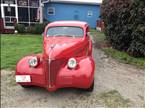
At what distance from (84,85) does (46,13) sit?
23733 millimetres

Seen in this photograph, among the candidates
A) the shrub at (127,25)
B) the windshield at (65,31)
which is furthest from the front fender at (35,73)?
the shrub at (127,25)

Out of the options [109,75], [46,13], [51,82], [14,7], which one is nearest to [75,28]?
[109,75]

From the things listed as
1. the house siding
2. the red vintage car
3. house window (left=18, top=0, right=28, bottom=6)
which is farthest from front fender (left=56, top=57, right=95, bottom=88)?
the house siding

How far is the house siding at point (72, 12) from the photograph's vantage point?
29.2m

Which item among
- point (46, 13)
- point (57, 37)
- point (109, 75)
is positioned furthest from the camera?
point (46, 13)

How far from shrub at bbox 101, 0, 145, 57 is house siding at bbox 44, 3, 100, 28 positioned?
625 inches

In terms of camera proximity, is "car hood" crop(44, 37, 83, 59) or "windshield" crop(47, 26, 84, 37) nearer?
"car hood" crop(44, 37, 83, 59)

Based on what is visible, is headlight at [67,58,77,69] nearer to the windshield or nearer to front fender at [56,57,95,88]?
front fender at [56,57,95,88]

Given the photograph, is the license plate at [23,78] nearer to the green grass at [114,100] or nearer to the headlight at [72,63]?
the headlight at [72,63]

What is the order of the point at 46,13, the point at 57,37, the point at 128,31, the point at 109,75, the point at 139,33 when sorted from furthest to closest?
the point at 46,13 → the point at 128,31 → the point at 139,33 → the point at 109,75 → the point at 57,37

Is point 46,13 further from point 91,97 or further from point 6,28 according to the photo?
point 91,97

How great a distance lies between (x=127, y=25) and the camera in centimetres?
1147

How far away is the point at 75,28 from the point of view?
834 centimetres

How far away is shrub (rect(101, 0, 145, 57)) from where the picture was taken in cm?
1059
